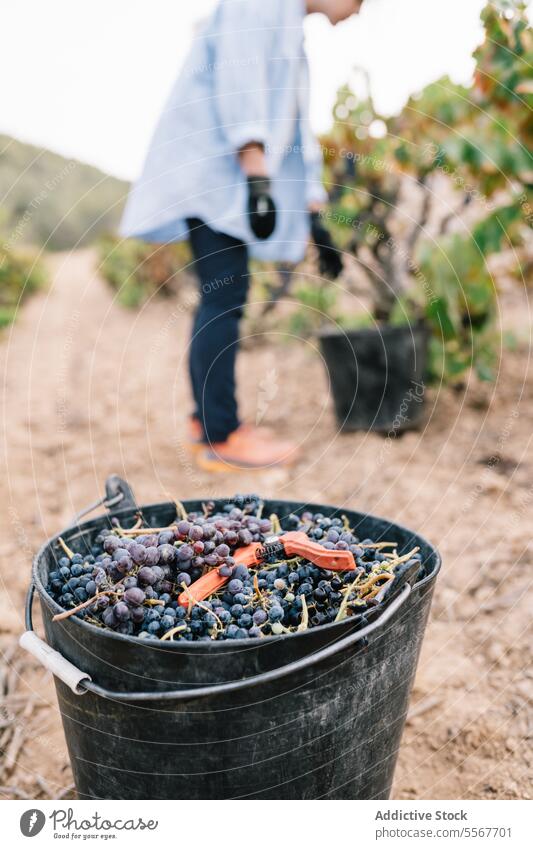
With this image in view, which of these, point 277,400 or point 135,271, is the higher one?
point 135,271

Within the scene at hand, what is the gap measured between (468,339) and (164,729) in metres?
2.92

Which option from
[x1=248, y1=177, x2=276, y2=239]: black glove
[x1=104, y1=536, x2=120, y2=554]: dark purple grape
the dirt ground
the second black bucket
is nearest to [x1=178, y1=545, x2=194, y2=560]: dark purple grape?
[x1=104, y1=536, x2=120, y2=554]: dark purple grape

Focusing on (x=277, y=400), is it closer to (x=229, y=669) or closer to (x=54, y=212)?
(x=229, y=669)

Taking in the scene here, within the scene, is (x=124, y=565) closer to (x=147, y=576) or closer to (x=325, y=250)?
(x=147, y=576)

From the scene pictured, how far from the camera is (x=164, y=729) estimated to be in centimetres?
106

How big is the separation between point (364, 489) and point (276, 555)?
167 cm

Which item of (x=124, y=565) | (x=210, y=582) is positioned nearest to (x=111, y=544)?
(x=124, y=565)

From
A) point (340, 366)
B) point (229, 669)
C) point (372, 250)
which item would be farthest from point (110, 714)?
point (372, 250)

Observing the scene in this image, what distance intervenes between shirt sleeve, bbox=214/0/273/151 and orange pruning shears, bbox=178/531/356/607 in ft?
5.82

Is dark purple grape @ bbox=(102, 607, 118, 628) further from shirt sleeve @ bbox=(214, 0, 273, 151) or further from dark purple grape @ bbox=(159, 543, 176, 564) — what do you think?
shirt sleeve @ bbox=(214, 0, 273, 151)

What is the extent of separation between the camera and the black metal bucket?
1.01 m

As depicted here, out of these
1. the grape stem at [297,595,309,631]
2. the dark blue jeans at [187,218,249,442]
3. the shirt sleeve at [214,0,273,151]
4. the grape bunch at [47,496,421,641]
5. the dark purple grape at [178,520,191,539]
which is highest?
the shirt sleeve at [214,0,273,151]

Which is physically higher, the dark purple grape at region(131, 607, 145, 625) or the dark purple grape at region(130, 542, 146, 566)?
the dark purple grape at region(130, 542, 146, 566)

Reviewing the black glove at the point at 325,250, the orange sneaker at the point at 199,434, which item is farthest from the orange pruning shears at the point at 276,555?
the black glove at the point at 325,250
